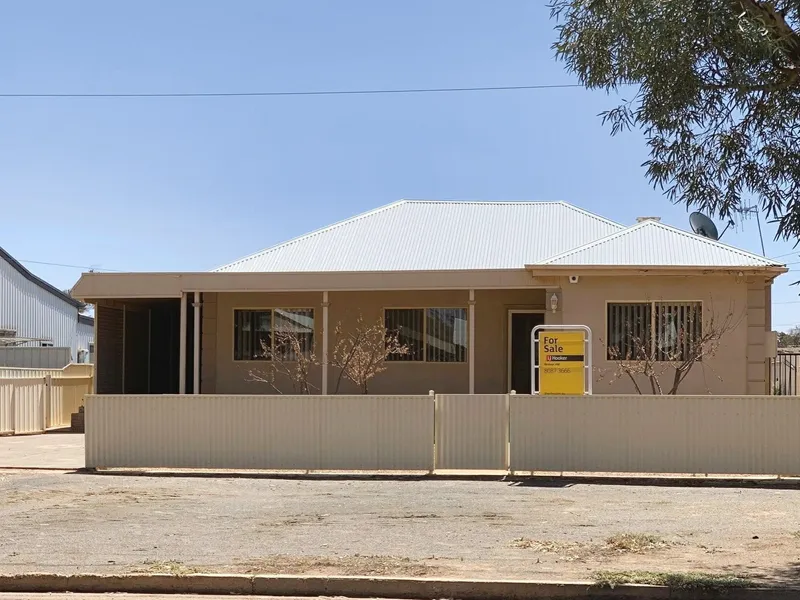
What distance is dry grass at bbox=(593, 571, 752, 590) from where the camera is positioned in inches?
293

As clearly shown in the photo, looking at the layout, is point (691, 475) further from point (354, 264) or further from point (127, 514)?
point (354, 264)

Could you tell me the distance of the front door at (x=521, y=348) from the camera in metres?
20.8

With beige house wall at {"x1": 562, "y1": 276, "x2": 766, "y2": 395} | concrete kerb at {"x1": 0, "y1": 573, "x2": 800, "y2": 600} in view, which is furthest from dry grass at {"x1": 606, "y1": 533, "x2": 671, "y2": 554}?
beige house wall at {"x1": 562, "y1": 276, "x2": 766, "y2": 395}

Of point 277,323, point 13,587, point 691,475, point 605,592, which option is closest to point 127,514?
point 13,587

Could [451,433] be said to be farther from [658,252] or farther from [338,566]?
[658,252]

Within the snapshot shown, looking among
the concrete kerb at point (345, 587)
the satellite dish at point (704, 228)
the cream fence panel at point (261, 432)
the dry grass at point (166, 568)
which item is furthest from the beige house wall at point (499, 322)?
the dry grass at point (166, 568)

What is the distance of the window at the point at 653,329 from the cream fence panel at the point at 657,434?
4200 millimetres

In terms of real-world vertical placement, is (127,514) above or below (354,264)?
below

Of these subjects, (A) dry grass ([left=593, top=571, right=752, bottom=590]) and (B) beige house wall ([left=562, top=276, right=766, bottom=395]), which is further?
(B) beige house wall ([left=562, top=276, right=766, bottom=395])

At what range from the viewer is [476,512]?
11188 millimetres

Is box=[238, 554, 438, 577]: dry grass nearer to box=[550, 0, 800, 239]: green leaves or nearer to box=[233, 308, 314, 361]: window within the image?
box=[550, 0, 800, 239]: green leaves

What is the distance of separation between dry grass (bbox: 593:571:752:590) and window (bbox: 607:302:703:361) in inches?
428

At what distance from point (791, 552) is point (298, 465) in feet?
25.8

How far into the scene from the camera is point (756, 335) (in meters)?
18.3
